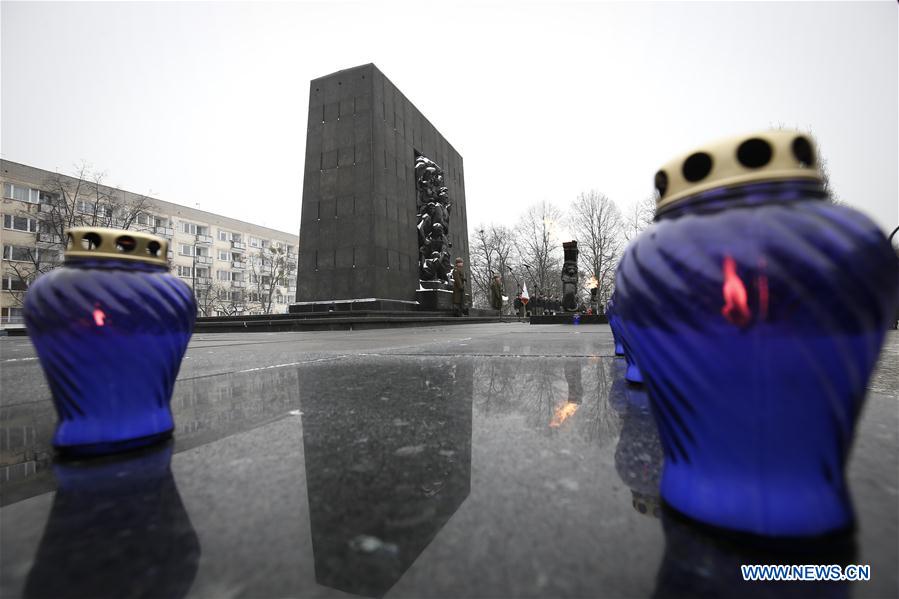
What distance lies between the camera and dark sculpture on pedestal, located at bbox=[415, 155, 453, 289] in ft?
52.4

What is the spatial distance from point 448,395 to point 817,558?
124 centimetres

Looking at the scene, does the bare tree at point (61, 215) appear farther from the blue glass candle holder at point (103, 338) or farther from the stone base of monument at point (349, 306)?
the blue glass candle holder at point (103, 338)

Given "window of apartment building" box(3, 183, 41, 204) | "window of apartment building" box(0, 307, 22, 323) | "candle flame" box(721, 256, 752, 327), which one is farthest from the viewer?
"window of apartment building" box(3, 183, 41, 204)

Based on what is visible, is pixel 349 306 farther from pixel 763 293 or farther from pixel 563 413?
pixel 763 293

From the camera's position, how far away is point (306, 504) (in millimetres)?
690

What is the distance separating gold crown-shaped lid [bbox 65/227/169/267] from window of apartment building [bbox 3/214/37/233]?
43805 millimetres

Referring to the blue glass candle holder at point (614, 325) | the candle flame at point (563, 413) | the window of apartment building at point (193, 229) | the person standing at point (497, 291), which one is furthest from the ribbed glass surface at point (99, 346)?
the window of apartment building at point (193, 229)

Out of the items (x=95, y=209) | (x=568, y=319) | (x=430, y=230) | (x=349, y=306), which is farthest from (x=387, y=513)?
(x=95, y=209)

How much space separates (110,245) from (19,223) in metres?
45.7

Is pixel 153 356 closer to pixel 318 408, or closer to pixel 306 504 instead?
pixel 318 408

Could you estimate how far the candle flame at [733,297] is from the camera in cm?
58

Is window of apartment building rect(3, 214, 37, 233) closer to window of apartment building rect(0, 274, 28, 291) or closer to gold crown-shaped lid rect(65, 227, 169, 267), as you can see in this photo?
window of apartment building rect(0, 274, 28, 291)

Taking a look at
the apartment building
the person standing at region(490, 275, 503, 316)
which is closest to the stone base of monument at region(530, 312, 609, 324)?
the person standing at region(490, 275, 503, 316)

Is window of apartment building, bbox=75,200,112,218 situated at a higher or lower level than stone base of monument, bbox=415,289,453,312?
higher
